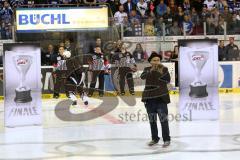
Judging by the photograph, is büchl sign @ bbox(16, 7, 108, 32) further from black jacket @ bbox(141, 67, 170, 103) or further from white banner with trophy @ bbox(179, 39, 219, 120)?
black jacket @ bbox(141, 67, 170, 103)

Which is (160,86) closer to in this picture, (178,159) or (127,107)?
(178,159)

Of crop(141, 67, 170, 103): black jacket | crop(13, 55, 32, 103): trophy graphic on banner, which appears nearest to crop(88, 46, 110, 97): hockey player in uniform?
crop(13, 55, 32, 103): trophy graphic on banner

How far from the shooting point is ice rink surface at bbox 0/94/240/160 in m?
9.41

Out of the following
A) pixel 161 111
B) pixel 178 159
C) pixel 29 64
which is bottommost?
pixel 178 159

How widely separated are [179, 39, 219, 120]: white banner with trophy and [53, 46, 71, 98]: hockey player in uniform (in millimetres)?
4641

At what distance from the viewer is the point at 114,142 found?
1058cm

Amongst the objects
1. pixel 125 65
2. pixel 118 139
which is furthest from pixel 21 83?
pixel 125 65

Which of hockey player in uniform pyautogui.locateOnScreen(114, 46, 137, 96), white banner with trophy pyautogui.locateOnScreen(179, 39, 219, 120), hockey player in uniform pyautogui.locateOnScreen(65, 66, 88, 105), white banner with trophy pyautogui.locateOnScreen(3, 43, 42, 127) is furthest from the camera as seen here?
hockey player in uniform pyautogui.locateOnScreen(114, 46, 137, 96)

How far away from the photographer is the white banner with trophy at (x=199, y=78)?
41.6 ft

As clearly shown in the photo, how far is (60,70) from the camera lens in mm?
18078

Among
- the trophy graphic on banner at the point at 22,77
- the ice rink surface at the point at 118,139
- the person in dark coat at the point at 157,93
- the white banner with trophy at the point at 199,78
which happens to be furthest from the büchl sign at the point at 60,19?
the person in dark coat at the point at 157,93

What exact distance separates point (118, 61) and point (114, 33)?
214cm

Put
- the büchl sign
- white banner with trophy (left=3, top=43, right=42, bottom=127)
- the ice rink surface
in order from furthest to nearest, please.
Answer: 1. the büchl sign
2. white banner with trophy (left=3, top=43, right=42, bottom=127)
3. the ice rink surface

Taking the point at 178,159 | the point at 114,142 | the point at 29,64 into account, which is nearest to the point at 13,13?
the point at 29,64
